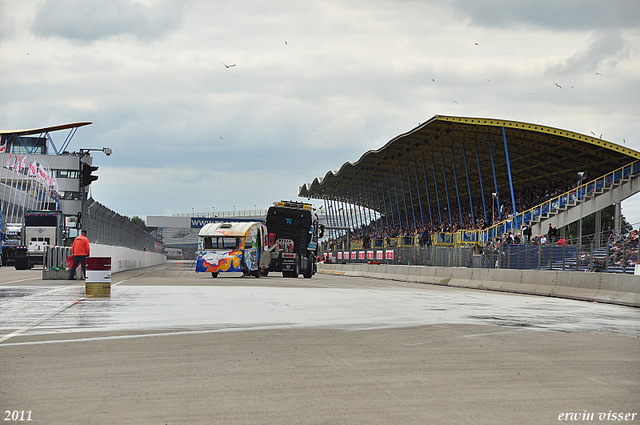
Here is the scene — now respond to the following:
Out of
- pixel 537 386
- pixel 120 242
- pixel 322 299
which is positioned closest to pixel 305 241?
pixel 120 242

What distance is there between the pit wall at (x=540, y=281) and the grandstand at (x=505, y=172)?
1133 cm

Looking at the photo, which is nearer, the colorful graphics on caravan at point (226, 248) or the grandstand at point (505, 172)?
the colorful graphics on caravan at point (226, 248)

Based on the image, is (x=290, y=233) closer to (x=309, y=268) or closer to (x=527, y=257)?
(x=309, y=268)

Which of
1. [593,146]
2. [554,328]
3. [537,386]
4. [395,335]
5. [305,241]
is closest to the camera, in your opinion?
[537,386]

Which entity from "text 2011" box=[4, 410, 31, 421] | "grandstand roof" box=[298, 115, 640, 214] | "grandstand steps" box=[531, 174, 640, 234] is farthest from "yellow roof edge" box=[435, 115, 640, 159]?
"text 2011" box=[4, 410, 31, 421]

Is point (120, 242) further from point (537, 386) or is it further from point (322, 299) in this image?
point (537, 386)

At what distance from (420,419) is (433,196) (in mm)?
82407

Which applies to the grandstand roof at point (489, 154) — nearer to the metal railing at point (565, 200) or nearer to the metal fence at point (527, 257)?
the metal railing at point (565, 200)

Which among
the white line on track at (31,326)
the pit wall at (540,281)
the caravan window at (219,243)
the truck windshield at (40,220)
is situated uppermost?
the truck windshield at (40,220)

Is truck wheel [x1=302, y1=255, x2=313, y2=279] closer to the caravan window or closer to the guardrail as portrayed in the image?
the caravan window

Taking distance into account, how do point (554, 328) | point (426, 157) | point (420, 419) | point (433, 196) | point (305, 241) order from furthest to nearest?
point (433, 196), point (426, 157), point (305, 241), point (554, 328), point (420, 419)

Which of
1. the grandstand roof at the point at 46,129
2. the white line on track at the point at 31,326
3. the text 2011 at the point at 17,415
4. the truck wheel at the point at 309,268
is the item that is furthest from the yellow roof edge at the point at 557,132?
the grandstand roof at the point at 46,129

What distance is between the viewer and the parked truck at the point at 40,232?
46.4 m

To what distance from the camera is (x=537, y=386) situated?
6.84 metres
